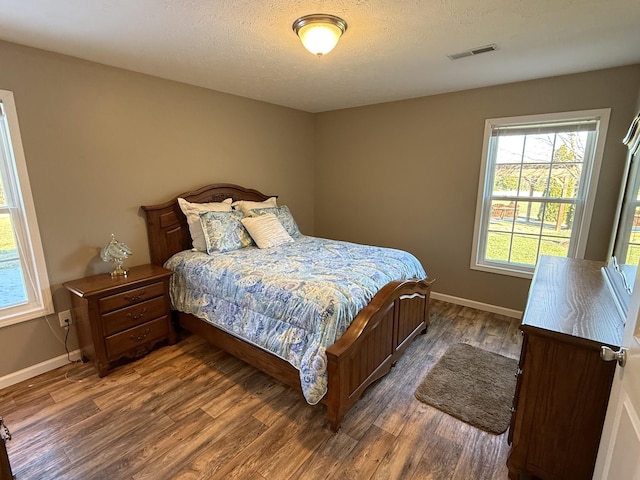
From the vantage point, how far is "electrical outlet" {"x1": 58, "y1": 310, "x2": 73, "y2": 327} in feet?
8.05

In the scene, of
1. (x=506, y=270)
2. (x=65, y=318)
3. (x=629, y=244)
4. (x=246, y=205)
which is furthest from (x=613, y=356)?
(x=65, y=318)

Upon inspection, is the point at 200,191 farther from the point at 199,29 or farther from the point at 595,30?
the point at 595,30

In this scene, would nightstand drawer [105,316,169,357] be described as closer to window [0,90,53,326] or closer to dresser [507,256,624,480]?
window [0,90,53,326]

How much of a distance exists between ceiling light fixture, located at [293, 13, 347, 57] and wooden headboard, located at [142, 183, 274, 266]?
188 cm

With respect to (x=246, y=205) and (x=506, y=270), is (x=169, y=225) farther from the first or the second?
(x=506, y=270)

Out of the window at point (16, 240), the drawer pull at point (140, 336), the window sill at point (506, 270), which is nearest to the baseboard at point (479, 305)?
the window sill at point (506, 270)

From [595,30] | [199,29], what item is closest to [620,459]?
[595,30]

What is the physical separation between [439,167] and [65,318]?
3.77 metres

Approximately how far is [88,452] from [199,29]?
2.49 metres

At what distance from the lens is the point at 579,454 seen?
52.4 inches

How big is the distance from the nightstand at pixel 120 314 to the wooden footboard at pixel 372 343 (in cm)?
160

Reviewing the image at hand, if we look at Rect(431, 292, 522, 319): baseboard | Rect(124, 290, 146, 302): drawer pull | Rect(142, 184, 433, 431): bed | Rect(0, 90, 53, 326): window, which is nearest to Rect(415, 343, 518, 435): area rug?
Rect(142, 184, 433, 431): bed

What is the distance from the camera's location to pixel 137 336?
2.49 metres

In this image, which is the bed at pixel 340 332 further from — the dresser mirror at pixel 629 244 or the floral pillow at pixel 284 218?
the dresser mirror at pixel 629 244
